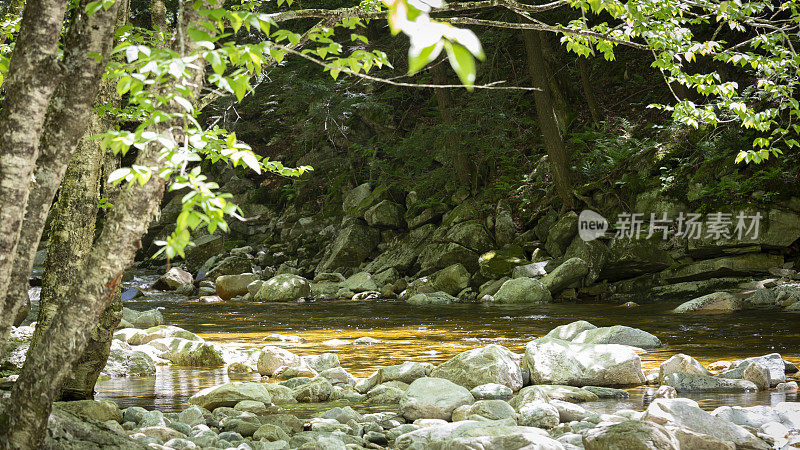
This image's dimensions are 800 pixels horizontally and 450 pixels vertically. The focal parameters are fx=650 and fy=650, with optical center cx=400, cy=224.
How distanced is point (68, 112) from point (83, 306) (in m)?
0.79

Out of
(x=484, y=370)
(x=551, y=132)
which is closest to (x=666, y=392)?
(x=484, y=370)

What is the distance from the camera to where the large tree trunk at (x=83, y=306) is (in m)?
2.67

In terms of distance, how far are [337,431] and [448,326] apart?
633cm

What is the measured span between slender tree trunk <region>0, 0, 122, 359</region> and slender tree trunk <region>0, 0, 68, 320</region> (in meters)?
0.14

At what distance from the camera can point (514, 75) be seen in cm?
1944

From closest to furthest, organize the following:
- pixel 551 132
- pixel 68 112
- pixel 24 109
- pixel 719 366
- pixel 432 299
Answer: pixel 24 109 → pixel 68 112 → pixel 719 366 → pixel 432 299 → pixel 551 132

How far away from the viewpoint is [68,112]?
261 cm

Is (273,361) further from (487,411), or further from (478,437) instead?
(478,437)

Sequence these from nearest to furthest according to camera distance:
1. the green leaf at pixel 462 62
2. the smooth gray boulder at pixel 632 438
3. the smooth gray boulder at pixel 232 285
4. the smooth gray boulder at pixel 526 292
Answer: the green leaf at pixel 462 62 < the smooth gray boulder at pixel 632 438 < the smooth gray boulder at pixel 526 292 < the smooth gray boulder at pixel 232 285

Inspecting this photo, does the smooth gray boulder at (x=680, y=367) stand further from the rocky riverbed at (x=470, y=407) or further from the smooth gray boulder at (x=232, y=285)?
the smooth gray boulder at (x=232, y=285)

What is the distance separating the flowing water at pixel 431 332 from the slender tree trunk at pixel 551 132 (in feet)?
13.4

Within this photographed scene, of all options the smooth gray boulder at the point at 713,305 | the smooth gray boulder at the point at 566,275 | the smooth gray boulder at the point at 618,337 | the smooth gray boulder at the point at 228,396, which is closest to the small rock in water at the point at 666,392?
the smooth gray boulder at the point at 618,337

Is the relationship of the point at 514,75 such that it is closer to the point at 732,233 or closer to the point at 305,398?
the point at 732,233

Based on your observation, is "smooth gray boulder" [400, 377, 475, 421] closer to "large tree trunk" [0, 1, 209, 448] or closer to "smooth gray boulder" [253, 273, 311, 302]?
"large tree trunk" [0, 1, 209, 448]
